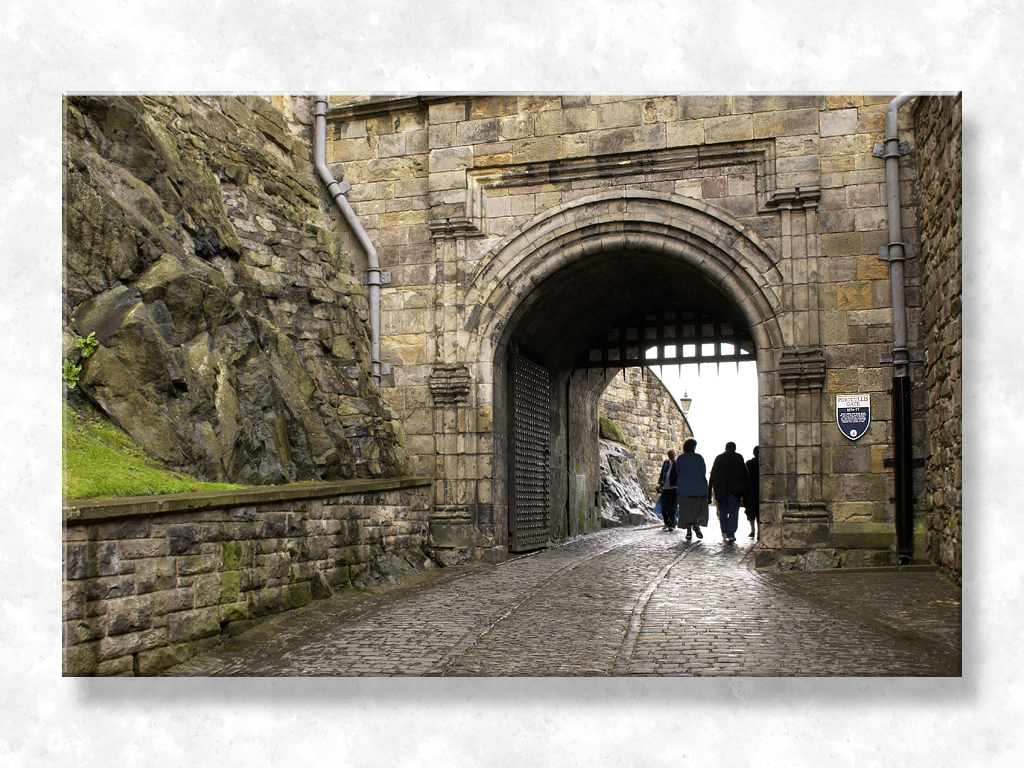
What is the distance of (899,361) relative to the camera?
8320 mm

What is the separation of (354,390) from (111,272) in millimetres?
3378

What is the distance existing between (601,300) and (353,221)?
317 centimetres

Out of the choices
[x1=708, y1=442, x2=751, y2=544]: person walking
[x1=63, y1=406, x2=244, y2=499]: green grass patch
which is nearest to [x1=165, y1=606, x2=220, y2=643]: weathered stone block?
[x1=63, y1=406, x2=244, y2=499]: green grass patch

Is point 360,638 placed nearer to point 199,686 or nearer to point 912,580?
point 199,686

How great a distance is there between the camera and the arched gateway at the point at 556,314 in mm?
8891

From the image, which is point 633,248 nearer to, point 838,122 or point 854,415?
point 838,122

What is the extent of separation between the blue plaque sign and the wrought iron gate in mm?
3500

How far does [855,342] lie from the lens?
860cm

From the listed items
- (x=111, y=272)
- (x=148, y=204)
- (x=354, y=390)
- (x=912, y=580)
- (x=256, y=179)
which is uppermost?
(x=256, y=179)

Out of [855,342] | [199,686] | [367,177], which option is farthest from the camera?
[367,177]

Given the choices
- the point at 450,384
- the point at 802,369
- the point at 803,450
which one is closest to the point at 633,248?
the point at 802,369

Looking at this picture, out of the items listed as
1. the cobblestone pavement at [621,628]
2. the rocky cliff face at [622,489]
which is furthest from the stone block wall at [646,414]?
the cobblestone pavement at [621,628]

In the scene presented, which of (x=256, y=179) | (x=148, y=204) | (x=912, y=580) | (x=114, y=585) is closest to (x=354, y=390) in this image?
(x=256, y=179)

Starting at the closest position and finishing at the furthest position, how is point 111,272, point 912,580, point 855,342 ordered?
1. point 111,272
2. point 912,580
3. point 855,342
